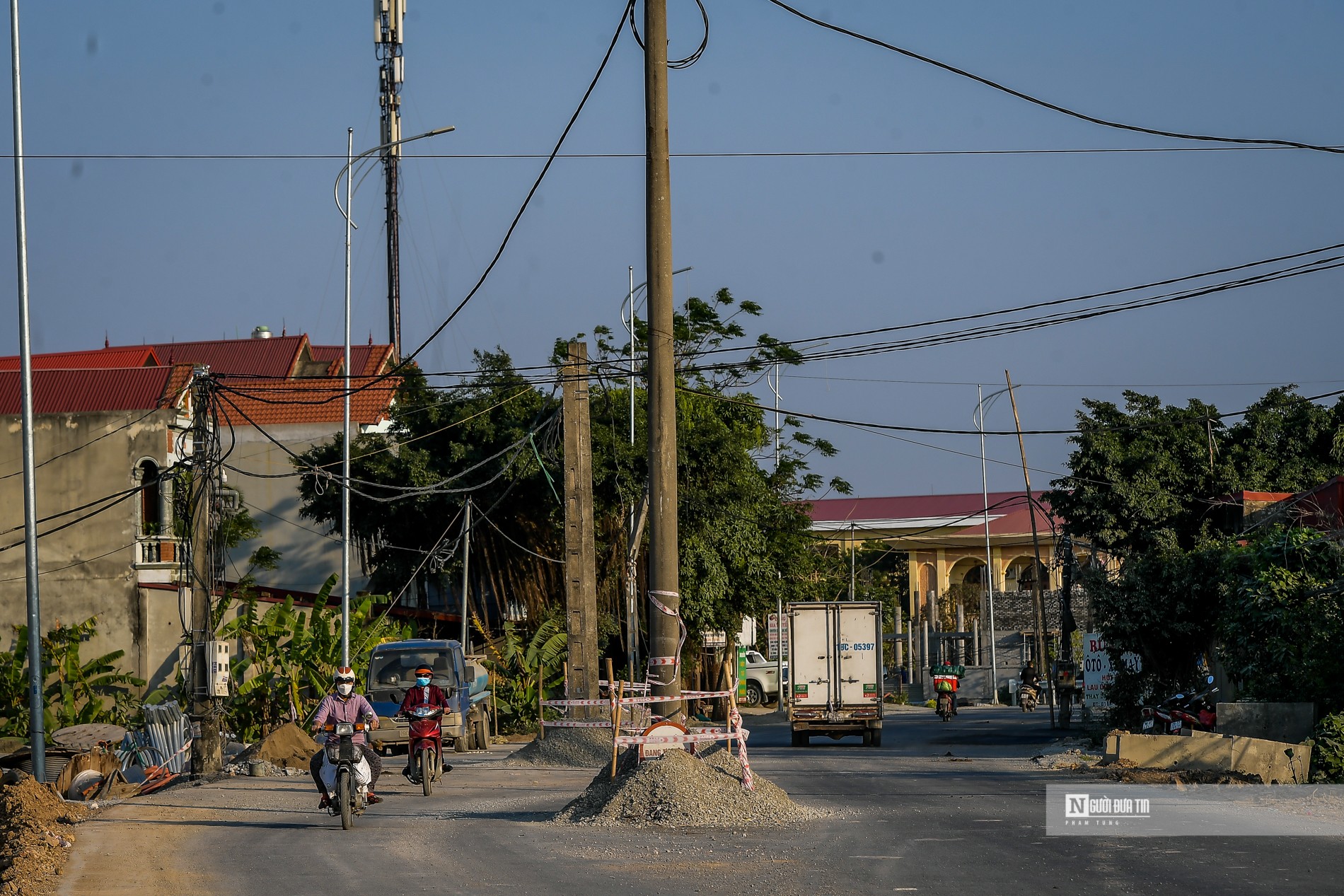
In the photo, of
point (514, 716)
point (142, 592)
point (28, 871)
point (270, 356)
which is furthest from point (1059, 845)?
point (270, 356)

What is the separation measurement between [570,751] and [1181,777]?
34.4ft

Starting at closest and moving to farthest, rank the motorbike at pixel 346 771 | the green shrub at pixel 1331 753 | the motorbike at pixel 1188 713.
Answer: the motorbike at pixel 346 771 < the green shrub at pixel 1331 753 < the motorbike at pixel 1188 713

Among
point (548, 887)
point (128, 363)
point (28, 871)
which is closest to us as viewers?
point (548, 887)

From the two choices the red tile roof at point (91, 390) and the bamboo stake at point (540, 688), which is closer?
the bamboo stake at point (540, 688)

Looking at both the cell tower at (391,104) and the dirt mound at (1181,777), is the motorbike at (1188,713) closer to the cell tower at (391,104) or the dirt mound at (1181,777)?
the dirt mound at (1181,777)

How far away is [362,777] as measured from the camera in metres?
14.4

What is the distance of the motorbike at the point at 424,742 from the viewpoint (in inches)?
683

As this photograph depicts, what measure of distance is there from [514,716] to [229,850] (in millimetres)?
21768

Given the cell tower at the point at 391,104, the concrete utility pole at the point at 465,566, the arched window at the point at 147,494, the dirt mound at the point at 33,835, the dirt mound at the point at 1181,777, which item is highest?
the cell tower at the point at 391,104

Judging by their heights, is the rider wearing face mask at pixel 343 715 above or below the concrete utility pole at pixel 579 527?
below

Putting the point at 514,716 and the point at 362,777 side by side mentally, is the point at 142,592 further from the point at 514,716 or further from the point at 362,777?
the point at 362,777

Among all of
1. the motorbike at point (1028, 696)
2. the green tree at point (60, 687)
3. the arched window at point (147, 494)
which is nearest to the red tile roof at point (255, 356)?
the arched window at point (147, 494)

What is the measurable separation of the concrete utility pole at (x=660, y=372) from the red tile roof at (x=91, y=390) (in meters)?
28.1

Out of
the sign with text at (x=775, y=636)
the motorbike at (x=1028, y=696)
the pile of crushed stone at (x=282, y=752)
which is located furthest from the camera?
the sign with text at (x=775, y=636)
